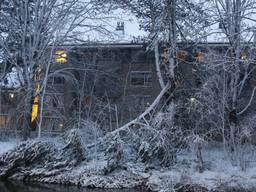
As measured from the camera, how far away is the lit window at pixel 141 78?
37906 mm

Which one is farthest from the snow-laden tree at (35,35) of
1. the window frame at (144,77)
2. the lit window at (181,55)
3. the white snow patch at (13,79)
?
the window frame at (144,77)

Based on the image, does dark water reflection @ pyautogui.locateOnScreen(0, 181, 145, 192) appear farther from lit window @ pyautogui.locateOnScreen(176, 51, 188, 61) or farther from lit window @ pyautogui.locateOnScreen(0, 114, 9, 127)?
lit window @ pyautogui.locateOnScreen(0, 114, 9, 127)

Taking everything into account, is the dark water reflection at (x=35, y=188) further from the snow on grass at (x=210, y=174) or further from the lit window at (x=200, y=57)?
the lit window at (x=200, y=57)

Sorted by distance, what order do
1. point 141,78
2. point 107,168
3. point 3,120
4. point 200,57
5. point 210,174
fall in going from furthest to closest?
point 141,78 → point 3,120 → point 200,57 → point 107,168 → point 210,174

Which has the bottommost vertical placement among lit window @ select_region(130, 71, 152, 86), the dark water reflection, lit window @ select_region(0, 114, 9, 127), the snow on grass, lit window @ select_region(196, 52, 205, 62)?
the dark water reflection

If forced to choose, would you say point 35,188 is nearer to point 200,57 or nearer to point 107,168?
point 107,168

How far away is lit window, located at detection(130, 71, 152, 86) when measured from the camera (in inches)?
1492

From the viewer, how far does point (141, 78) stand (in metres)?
38.2

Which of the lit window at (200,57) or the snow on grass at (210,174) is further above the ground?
the lit window at (200,57)

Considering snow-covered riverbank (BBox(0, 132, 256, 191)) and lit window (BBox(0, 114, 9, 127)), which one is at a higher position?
lit window (BBox(0, 114, 9, 127))

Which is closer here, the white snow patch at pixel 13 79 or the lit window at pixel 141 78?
the white snow patch at pixel 13 79

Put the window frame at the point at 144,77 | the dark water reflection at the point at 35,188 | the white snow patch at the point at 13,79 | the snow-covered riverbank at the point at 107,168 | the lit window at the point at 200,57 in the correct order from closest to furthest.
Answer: the dark water reflection at the point at 35,188, the snow-covered riverbank at the point at 107,168, the lit window at the point at 200,57, the white snow patch at the point at 13,79, the window frame at the point at 144,77

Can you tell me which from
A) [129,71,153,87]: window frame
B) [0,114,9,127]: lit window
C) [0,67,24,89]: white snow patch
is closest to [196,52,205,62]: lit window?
[0,67,24,89]: white snow patch

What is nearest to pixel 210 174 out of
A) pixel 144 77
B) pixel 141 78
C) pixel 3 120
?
pixel 3 120
